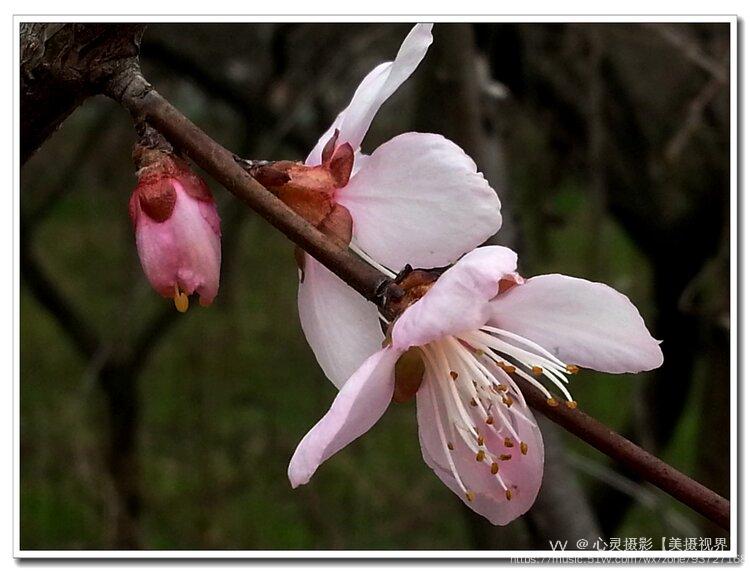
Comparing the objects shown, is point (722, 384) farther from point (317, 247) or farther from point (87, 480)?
point (87, 480)

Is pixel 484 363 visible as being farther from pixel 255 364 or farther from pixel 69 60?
pixel 255 364

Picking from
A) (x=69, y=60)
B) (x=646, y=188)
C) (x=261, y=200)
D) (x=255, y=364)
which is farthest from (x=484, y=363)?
(x=255, y=364)

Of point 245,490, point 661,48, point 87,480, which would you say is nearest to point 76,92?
point 661,48

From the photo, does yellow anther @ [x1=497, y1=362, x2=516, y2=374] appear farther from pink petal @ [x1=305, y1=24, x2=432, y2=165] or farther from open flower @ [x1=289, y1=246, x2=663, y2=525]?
pink petal @ [x1=305, y1=24, x2=432, y2=165]

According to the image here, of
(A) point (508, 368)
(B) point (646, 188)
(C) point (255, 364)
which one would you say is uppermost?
(A) point (508, 368)

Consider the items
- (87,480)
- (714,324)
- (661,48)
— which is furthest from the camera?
(87,480)

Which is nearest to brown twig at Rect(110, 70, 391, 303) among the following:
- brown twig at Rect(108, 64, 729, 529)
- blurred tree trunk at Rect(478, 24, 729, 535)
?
brown twig at Rect(108, 64, 729, 529)
